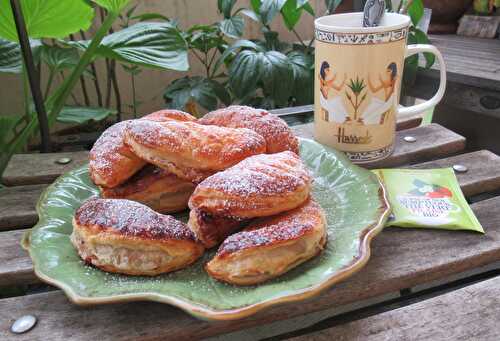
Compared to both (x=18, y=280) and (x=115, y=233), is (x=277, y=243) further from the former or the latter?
(x=18, y=280)

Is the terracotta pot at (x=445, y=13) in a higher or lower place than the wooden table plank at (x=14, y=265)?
higher

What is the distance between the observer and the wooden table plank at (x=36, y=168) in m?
0.65

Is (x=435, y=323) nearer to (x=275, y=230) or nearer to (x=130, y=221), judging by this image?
(x=275, y=230)

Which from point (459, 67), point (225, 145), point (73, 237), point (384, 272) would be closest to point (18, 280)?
point (73, 237)

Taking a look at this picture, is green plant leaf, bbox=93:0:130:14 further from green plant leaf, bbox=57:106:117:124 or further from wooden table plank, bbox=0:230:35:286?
wooden table plank, bbox=0:230:35:286

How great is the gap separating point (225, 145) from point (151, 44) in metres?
0.38

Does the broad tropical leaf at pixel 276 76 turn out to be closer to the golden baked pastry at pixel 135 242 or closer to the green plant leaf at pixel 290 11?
the green plant leaf at pixel 290 11

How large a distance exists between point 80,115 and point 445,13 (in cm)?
108

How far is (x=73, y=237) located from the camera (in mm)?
426

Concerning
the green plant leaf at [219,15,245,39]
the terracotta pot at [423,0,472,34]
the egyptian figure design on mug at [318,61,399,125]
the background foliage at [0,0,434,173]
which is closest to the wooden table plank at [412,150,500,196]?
the egyptian figure design on mug at [318,61,399,125]

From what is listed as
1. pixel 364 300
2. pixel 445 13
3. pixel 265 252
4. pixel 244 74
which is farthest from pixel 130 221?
pixel 445 13

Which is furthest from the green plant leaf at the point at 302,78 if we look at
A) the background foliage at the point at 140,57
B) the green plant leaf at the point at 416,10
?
the green plant leaf at the point at 416,10

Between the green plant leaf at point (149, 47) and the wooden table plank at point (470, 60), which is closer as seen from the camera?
the green plant leaf at point (149, 47)

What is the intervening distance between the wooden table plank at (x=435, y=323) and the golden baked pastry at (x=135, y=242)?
0.13 m
